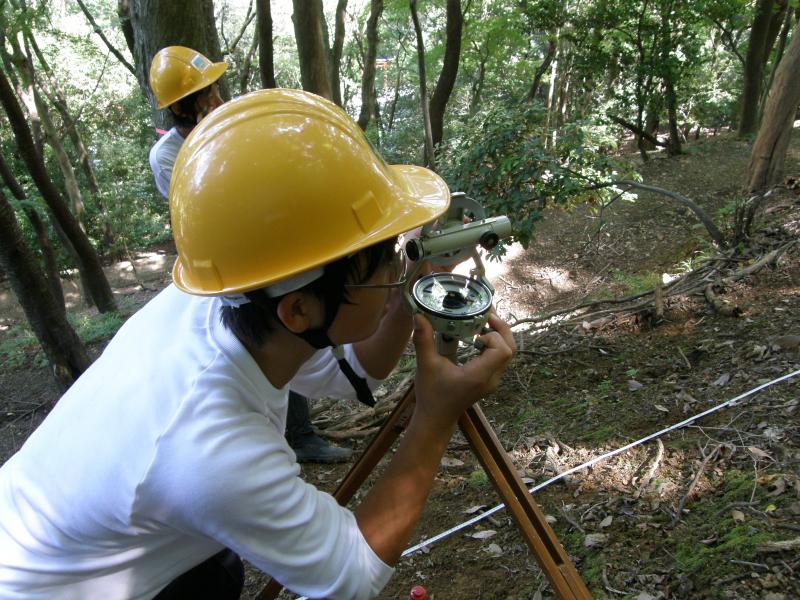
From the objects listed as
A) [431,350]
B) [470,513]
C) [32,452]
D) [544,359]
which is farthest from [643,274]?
[32,452]

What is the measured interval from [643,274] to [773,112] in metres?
2.47

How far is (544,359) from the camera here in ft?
13.1

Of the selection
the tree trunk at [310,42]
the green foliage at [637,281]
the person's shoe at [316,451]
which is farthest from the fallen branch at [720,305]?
the tree trunk at [310,42]

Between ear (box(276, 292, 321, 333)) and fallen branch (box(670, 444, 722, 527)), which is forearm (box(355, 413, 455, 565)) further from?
fallen branch (box(670, 444, 722, 527))

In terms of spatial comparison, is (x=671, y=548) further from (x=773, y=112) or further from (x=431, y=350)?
(x=773, y=112)

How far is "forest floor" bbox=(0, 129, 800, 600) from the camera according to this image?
1.91m

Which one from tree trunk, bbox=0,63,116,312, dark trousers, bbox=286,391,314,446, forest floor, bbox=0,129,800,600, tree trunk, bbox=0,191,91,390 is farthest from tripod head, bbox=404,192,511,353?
tree trunk, bbox=0,63,116,312

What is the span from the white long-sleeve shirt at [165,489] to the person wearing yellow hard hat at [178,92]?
226 cm

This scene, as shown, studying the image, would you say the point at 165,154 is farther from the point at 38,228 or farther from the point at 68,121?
the point at 68,121

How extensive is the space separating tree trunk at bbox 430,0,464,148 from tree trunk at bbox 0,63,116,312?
19.2 feet

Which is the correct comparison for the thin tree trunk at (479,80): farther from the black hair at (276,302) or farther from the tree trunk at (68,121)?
the black hair at (276,302)

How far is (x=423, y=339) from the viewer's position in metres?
1.37

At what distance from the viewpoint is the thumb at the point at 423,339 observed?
1.37 m

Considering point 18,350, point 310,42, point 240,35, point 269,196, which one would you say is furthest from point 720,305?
point 240,35
